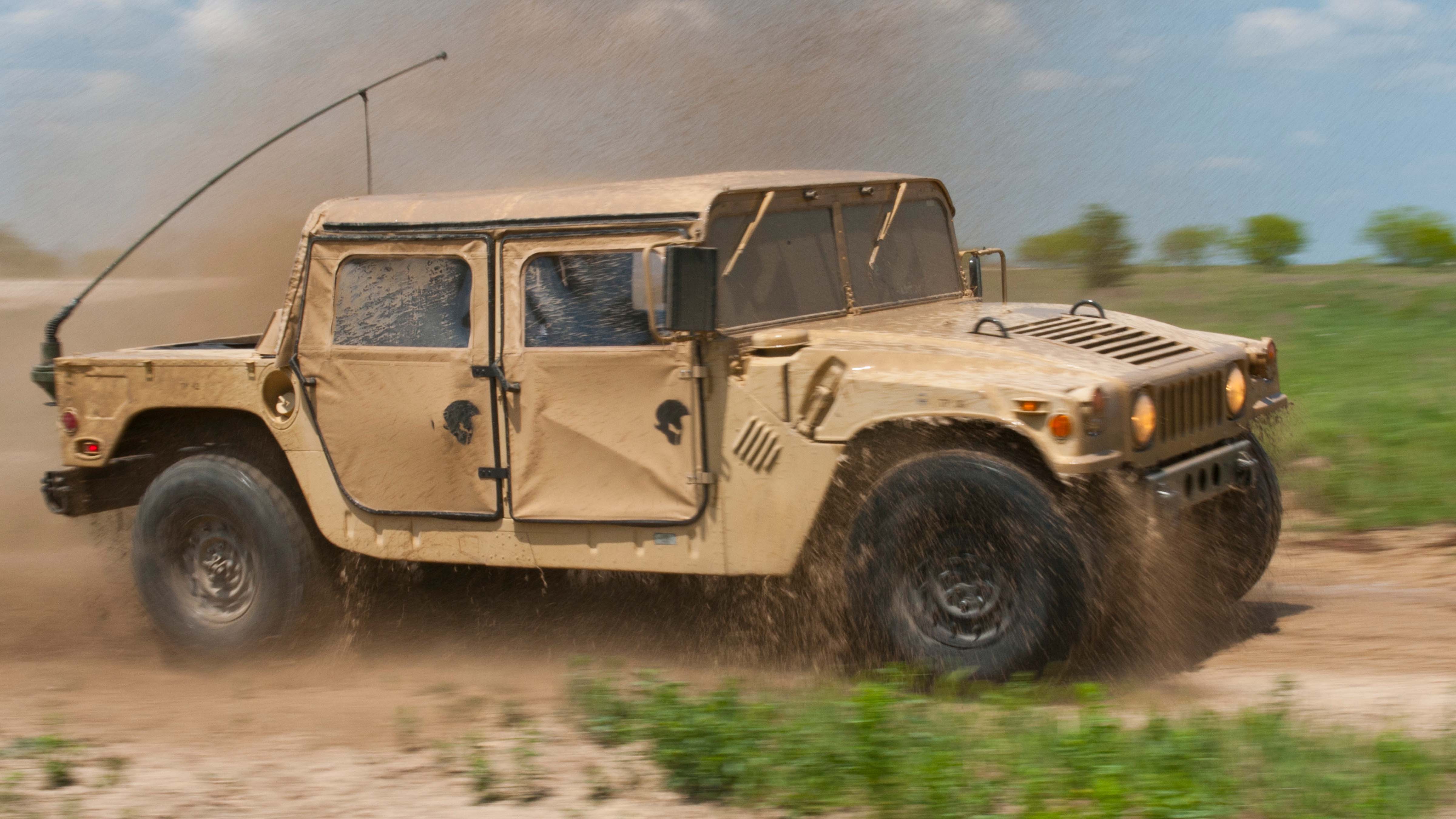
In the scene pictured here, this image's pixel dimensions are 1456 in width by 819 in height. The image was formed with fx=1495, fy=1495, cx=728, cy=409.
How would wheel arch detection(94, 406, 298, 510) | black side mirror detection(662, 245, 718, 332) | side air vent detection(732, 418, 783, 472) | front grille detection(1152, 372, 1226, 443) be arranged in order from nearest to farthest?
black side mirror detection(662, 245, 718, 332)
front grille detection(1152, 372, 1226, 443)
side air vent detection(732, 418, 783, 472)
wheel arch detection(94, 406, 298, 510)

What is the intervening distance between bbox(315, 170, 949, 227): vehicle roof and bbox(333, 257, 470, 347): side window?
17cm

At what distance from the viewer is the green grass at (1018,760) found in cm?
365

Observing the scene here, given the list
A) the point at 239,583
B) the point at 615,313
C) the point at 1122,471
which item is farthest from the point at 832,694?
the point at 239,583

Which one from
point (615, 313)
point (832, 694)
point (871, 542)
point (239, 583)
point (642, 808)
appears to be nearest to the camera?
point (642, 808)

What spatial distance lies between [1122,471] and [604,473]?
186cm

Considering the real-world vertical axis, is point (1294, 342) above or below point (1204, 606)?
above

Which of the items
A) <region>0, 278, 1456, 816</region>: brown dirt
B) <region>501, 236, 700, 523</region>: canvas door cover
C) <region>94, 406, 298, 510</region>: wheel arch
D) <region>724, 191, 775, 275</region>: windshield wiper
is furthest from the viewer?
<region>94, 406, 298, 510</region>: wheel arch

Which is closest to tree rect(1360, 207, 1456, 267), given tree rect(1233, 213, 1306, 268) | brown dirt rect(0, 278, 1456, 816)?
tree rect(1233, 213, 1306, 268)

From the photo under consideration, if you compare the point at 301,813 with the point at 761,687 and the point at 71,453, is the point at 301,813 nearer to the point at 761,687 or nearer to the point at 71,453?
the point at 761,687

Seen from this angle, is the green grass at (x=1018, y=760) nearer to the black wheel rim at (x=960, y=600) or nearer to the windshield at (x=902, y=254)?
the black wheel rim at (x=960, y=600)

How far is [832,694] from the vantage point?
4.75 metres

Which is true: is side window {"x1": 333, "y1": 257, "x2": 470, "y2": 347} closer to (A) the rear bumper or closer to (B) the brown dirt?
(B) the brown dirt

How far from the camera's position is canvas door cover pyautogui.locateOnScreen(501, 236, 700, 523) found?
5.42 meters

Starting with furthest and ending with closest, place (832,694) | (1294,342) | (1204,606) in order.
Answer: (1294,342) → (1204,606) → (832,694)
